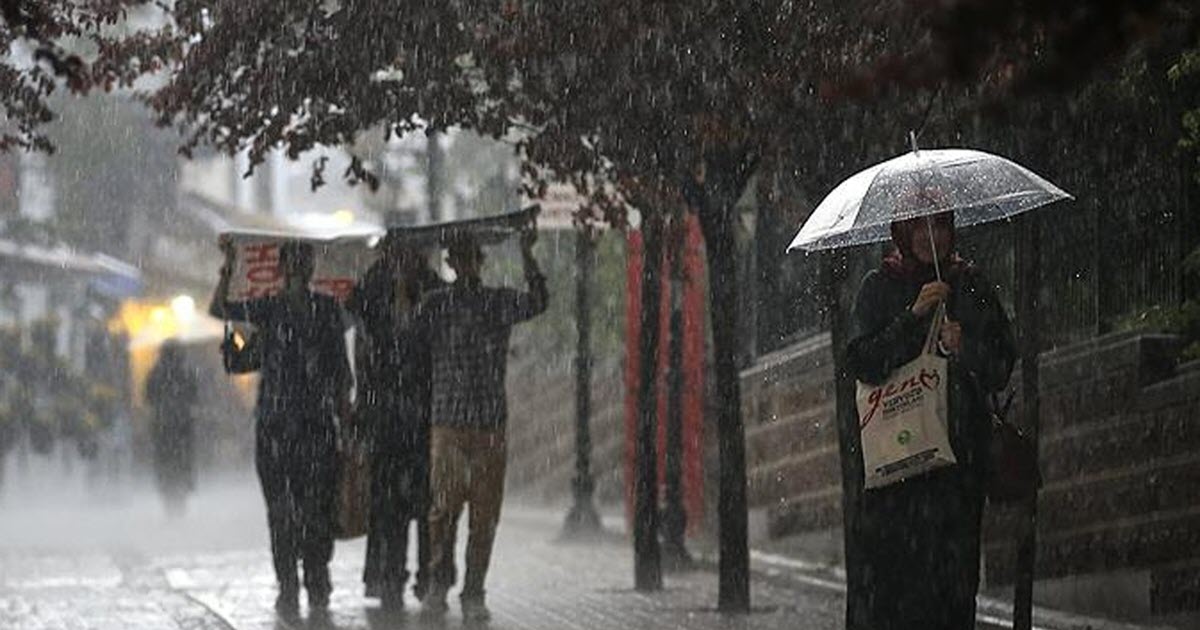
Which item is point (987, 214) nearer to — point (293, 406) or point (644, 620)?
point (644, 620)

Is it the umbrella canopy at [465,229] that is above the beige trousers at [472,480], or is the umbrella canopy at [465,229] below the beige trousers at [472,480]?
above

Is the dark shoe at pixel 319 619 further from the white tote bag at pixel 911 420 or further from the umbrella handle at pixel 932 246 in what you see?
the umbrella handle at pixel 932 246

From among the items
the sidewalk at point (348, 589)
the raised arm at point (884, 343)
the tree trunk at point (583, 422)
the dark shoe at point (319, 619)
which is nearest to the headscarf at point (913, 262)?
the raised arm at point (884, 343)

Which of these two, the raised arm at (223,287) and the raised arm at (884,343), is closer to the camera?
the raised arm at (884,343)

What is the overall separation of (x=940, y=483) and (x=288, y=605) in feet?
18.3

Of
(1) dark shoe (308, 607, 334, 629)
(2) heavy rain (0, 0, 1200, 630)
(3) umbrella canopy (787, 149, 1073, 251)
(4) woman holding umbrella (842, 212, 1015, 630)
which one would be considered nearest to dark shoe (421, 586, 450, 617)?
(2) heavy rain (0, 0, 1200, 630)

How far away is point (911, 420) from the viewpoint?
8.09m

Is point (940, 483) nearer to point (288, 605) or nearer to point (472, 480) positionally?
point (472, 480)

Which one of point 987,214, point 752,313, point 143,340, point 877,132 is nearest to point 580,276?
point 752,313

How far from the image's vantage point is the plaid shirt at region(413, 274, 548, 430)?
12812 millimetres

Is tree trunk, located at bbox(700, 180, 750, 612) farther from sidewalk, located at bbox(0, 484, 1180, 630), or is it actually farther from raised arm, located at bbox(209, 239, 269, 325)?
raised arm, located at bbox(209, 239, 269, 325)

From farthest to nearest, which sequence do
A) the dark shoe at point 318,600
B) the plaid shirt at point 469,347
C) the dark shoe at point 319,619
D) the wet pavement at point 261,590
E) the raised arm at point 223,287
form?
the raised arm at point 223,287 → the dark shoe at point 318,600 → the plaid shirt at point 469,347 → the wet pavement at point 261,590 → the dark shoe at point 319,619

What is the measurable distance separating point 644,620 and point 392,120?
2.78m

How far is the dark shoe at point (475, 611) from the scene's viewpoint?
12594 mm
